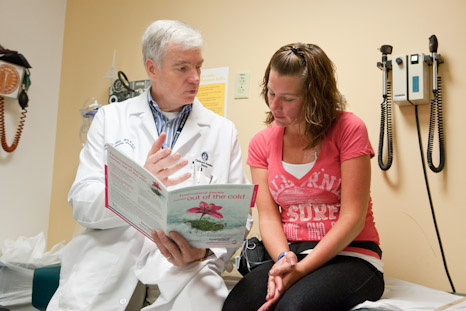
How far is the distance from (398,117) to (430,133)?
15 centimetres

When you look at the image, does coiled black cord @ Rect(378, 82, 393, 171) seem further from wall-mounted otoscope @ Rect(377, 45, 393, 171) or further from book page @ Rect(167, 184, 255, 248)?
book page @ Rect(167, 184, 255, 248)

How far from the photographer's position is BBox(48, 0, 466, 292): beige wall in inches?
66.7

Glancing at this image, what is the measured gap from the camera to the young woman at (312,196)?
126 cm

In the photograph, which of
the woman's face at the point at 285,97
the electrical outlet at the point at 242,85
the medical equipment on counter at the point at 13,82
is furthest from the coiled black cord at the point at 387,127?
the medical equipment on counter at the point at 13,82

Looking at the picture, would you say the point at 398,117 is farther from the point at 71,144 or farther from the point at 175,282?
the point at 71,144

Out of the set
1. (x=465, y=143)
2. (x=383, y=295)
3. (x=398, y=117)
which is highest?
(x=398, y=117)

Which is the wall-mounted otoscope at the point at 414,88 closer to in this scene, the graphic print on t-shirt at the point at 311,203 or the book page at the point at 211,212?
the graphic print on t-shirt at the point at 311,203

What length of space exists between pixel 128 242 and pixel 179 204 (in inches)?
16.9

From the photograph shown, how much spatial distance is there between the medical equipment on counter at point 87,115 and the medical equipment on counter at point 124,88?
0.11 m

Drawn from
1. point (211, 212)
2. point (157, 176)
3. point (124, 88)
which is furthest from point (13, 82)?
point (211, 212)

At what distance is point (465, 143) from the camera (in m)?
1.67

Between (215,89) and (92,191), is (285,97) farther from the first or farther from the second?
(215,89)

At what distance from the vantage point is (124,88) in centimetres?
254

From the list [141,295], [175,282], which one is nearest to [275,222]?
[175,282]
